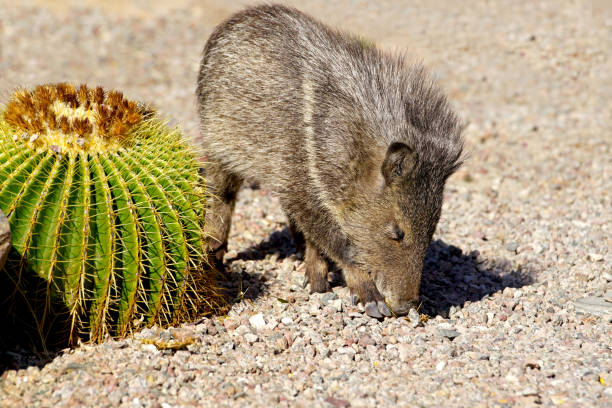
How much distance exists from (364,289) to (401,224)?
56 cm

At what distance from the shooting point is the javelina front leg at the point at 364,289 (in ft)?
15.8

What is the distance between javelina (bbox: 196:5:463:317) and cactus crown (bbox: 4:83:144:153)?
119 cm

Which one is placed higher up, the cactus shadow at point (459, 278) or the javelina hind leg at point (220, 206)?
the javelina hind leg at point (220, 206)

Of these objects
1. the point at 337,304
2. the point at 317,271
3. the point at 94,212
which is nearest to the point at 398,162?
the point at 337,304

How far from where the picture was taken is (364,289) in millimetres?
4918

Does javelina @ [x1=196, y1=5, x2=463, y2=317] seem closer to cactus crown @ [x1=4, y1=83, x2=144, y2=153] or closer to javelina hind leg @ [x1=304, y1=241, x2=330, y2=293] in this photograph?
javelina hind leg @ [x1=304, y1=241, x2=330, y2=293]

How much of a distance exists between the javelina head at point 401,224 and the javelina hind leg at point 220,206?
1362mm

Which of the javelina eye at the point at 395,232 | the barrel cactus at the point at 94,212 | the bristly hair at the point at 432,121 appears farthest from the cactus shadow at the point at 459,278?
the barrel cactus at the point at 94,212

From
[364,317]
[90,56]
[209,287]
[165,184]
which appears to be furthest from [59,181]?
[90,56]

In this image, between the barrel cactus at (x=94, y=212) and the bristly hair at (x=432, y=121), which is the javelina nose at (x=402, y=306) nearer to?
the bristly hair at (x=432, y=121)

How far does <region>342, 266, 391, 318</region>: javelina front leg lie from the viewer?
481 cm

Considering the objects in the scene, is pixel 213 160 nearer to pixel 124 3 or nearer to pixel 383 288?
pixel 383 288

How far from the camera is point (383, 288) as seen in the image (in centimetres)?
475

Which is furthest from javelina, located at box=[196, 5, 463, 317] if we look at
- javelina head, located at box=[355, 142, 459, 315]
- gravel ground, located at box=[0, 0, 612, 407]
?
gravel ground, located at box=[0, 0, 612, 407]
